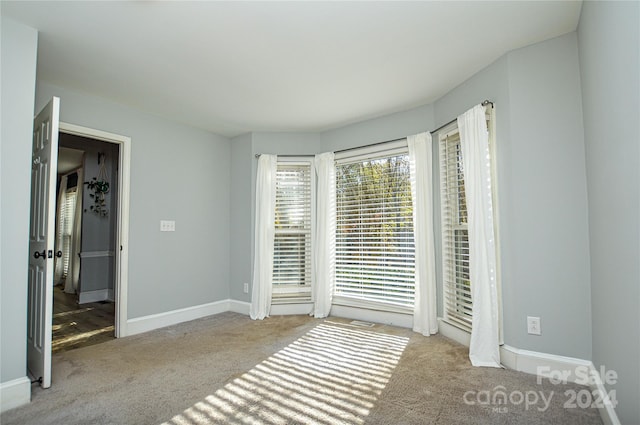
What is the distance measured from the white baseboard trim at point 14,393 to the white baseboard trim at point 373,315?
2897 mm

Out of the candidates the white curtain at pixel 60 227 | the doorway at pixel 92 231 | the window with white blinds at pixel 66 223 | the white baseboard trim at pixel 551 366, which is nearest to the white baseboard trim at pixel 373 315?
the white baseboard trim at pixel 551 366

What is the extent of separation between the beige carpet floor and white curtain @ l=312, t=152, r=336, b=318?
815 millimetres

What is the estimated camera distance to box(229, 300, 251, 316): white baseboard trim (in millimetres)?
4281

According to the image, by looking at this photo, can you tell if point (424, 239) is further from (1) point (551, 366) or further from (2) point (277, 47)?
(2) point (277, 47)

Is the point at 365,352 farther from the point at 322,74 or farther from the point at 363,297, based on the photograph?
the point at 322,74

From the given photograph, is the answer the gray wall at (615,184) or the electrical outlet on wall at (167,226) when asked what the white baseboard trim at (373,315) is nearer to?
the gray wall at (615,184)

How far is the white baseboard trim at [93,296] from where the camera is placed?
5156mm

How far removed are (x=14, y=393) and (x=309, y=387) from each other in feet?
6.04

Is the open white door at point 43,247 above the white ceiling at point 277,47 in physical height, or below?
below

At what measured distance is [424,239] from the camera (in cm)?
340

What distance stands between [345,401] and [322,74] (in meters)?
2.54

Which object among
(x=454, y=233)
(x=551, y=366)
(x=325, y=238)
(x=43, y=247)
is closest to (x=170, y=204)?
(x=43, y=247)

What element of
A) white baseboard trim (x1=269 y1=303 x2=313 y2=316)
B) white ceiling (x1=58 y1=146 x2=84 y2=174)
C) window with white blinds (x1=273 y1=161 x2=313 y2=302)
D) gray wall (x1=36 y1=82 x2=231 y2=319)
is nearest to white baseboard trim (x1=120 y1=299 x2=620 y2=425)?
gray wall (x1=36 y1=82 x2=231 y2=319)

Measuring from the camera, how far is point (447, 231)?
129 inches
